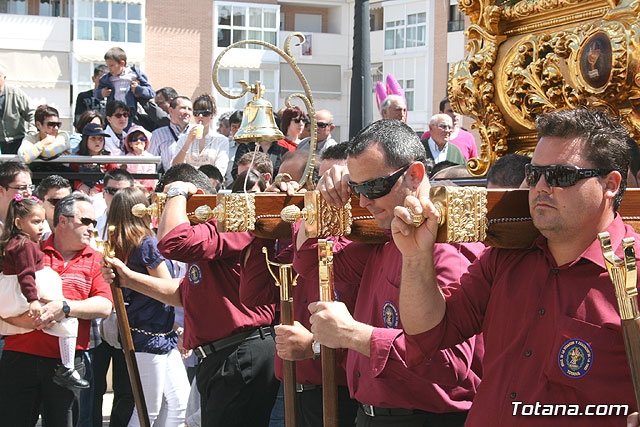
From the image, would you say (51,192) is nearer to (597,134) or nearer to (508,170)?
(508,170)

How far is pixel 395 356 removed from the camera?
9.99ft

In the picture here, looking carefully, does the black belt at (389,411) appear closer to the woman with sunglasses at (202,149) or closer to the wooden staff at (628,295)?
the wooden staff at (628,295)

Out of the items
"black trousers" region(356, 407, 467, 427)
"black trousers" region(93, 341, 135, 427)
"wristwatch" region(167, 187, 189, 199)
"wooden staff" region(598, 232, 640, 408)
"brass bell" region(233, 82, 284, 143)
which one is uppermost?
"brass bell" region(233, 82, 284, 143)

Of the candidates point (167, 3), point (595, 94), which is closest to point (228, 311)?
point (595, 94)

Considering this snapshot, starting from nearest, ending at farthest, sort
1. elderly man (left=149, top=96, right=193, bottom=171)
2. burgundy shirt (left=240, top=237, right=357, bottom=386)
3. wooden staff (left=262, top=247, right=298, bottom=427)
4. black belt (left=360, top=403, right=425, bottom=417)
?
black belt (left=360, top=403, right=425, bottom=417) < wooden staff (left=262, top=247, right=298, bottom=427) < burgundy shirt (left=240, top=237, right=357, bottom=386) < elderly man (left=149, top=96, right=193, bottom=171)

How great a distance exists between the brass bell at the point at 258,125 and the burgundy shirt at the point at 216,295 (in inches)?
41.5

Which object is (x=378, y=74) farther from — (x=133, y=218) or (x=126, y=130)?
(x=133, y=218)

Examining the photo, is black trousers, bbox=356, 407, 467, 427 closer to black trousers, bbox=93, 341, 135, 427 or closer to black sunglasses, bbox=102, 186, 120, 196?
black trousers, bbox=93, 341, 135, 427

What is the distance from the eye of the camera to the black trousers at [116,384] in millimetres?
6418

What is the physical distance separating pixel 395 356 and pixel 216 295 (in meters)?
2.13

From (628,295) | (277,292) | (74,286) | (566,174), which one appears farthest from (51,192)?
(628,295)

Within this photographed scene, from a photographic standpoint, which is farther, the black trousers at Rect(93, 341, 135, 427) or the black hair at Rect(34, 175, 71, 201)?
the black hair at Rect(34, 175, 71, 201)

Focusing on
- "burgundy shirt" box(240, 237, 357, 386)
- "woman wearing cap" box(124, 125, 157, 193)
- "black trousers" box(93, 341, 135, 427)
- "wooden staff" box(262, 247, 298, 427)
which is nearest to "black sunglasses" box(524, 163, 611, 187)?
"wooden staff" box(262, 247, 298, 427)

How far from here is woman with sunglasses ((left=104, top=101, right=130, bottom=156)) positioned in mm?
9195
